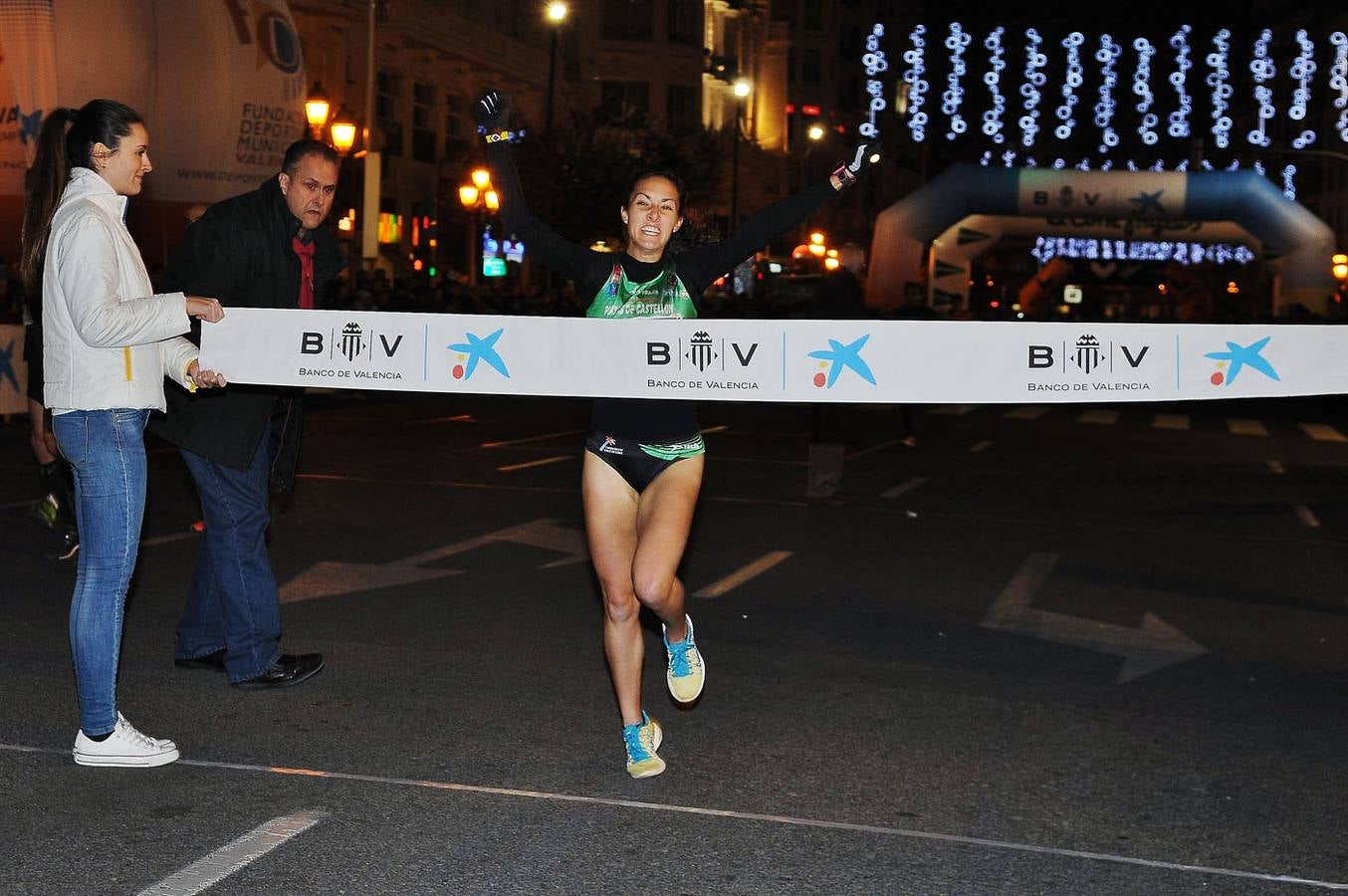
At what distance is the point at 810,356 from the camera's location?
661 centimetres

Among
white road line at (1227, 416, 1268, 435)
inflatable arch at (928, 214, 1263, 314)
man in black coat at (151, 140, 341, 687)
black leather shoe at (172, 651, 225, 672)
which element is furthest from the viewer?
inflatable arch at (928, 214, 1263, 314)

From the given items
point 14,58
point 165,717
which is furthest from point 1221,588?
point 14,58

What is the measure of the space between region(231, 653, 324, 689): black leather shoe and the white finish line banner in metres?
1.12

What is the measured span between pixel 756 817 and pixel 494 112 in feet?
8.44

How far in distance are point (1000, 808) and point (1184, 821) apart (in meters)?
0.55

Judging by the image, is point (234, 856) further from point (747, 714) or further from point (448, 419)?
point (448, 419)

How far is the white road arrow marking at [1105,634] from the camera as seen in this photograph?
322 inches

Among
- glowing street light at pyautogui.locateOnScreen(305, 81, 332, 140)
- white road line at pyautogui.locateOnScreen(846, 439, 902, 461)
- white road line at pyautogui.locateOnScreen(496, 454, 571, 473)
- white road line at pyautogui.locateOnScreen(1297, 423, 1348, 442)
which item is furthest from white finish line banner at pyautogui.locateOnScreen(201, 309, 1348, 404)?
glowing street light at pyautogui.locateOnScreen(305, 81, 332, 140)

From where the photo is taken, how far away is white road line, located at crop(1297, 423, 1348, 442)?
24.3 meters

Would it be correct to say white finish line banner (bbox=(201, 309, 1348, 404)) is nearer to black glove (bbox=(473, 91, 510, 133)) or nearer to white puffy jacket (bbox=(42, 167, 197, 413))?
black glove (bbox=(473, 91, 510, 133))

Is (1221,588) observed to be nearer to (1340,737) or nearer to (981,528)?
(981,528)

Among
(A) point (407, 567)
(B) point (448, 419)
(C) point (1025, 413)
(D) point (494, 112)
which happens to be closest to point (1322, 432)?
(C) point (1025, 413)

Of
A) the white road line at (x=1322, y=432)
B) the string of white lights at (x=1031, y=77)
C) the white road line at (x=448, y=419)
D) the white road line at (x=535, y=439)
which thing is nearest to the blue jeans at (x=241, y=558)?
the white road line at (x=535, y=439)

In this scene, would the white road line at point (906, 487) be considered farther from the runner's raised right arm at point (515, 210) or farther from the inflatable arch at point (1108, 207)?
the inflatable arch at point (1108, 207)
